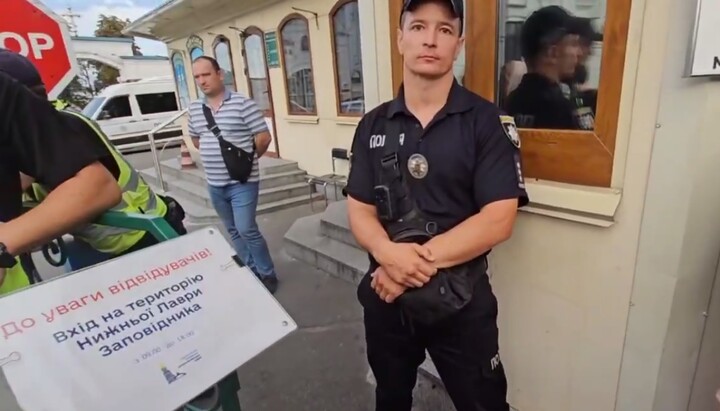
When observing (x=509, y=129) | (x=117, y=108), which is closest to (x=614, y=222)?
(x=509, y=129)

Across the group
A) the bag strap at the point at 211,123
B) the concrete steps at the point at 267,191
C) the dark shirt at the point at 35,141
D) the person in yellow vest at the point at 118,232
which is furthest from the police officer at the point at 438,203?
the concrete steps at the point at 267,191

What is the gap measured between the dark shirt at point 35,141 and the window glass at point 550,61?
142 centimetres

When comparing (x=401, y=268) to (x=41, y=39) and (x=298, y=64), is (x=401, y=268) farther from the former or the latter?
(x=298, y=64)

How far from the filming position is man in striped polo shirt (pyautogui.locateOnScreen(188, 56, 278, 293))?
3.03 m

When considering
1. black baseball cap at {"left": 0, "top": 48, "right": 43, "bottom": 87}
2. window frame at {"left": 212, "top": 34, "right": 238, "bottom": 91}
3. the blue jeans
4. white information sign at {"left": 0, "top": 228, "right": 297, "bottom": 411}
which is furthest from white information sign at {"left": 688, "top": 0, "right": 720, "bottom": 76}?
window frame at {"left": 212, "top": 34, "right": 238, "bottom": 91}

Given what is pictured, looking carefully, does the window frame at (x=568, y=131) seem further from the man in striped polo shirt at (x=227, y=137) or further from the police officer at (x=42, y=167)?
the man in striped polo shirt at (x=227, y=137)

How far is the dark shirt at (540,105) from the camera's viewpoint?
57.0 inches

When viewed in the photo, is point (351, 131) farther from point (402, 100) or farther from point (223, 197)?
point (402, 100)

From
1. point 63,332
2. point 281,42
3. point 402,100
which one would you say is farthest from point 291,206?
point 63,332

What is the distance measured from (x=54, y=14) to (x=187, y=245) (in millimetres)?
1725

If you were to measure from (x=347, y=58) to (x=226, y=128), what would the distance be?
2.75m

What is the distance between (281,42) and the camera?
20.2 ft

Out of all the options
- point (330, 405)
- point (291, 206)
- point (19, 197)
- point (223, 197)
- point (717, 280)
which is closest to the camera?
point (19, 197)

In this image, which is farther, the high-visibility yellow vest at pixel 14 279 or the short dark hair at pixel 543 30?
the short dark hair at pixel 543 30
